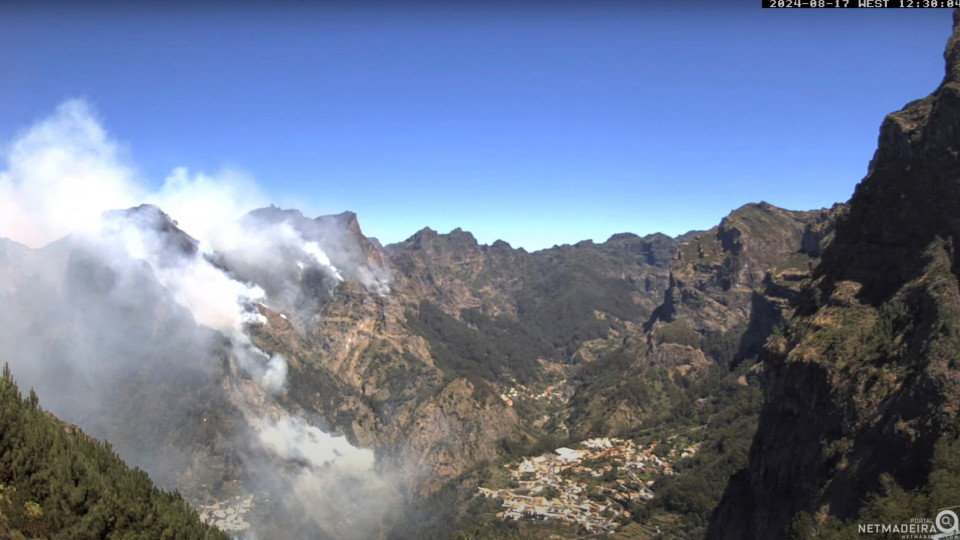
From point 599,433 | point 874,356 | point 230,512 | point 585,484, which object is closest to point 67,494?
point 874,356

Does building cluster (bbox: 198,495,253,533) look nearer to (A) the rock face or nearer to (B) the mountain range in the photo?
(B) the mountain range

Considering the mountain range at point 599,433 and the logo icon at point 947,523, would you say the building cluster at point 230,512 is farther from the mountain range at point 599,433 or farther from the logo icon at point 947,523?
the logo icon at point 947,523

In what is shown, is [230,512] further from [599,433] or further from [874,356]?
[874,356]

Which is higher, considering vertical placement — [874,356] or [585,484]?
[874,356]

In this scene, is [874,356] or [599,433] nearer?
[874,356]

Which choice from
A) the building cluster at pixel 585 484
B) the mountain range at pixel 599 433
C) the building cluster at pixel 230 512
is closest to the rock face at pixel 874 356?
the mountain range at pixel 599 433

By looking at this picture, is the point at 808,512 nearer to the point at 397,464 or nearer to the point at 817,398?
the point at 817,398

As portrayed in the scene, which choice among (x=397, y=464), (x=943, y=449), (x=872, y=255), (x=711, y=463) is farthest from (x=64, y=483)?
(x=397, y=464)
